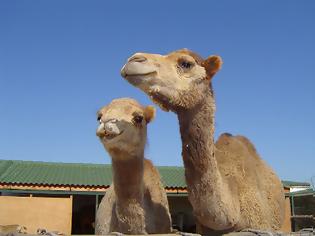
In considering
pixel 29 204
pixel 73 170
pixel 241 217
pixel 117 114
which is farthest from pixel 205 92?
pixel 73 170

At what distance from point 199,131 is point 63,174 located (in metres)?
12.3

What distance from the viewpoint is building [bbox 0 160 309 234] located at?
11.9 metres

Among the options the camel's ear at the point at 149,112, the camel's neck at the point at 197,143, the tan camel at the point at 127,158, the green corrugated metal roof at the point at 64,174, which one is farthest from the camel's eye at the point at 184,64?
the green corrugated metal roof at the point at 64,174

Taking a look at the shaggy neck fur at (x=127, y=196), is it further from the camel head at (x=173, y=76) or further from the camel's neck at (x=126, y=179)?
the camel head at (x=173, y=76)

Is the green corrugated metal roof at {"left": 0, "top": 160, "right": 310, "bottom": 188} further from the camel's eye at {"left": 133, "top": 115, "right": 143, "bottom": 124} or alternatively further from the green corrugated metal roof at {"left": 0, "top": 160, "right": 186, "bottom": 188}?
the camel's eye at {"left": 133, "top": 115, "right": 143, "bottom": 124}

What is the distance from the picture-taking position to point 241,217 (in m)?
4.49

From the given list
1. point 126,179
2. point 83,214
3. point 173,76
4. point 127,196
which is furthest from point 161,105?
point 83,214

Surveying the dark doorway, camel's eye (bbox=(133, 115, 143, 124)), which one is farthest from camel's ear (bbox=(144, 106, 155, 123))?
the dark doorway

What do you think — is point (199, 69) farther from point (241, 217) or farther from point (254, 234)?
point (254, 234)

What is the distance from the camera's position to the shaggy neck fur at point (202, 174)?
13.4ft

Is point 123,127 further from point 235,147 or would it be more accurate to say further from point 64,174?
point 64,174

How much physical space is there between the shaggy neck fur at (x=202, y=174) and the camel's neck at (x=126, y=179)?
797mm

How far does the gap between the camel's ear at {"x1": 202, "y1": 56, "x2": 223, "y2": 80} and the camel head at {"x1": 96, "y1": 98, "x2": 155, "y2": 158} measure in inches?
39.3

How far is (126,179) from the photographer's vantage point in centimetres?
473
